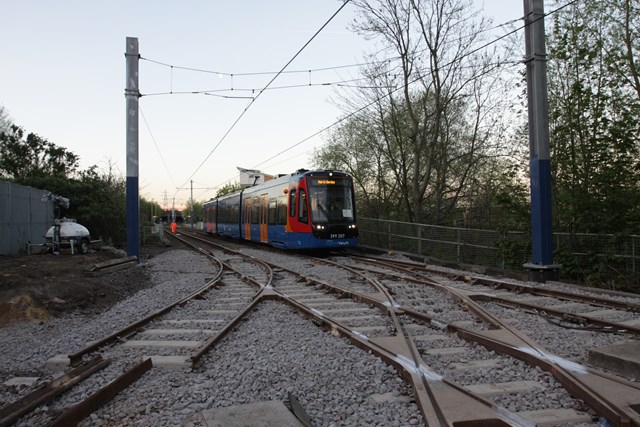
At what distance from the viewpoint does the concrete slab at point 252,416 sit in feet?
10.8

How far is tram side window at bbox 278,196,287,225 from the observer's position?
18781 millimetres

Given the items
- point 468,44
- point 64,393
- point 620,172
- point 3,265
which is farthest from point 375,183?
point 64,393

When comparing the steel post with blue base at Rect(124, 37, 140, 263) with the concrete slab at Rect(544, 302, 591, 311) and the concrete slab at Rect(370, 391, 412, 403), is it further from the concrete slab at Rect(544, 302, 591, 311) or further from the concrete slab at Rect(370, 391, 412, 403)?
the concrete slab at Rect(370, 391, 412, 403)

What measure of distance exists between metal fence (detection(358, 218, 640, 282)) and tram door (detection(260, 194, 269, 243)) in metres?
5.26

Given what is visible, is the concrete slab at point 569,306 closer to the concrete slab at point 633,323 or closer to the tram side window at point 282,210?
the concrete slab at point 633,323

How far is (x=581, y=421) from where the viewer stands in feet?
10.8

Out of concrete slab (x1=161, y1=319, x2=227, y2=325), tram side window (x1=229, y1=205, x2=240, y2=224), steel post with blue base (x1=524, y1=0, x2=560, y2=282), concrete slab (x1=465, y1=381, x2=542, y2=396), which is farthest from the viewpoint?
tram side window (x1=229, y1=205, x2=240, y2=224)

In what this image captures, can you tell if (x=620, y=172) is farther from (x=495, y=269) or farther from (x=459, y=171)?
(x=459, y=171)

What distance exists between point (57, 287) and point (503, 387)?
27.0 ft

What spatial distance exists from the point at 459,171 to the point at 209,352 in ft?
63.0

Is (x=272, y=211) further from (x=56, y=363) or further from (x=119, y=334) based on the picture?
(x=56, y=363)

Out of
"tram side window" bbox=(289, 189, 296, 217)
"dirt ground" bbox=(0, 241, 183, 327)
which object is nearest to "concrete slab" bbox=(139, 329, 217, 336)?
"dirt ground" bbox=(0, 241, 183, 327)

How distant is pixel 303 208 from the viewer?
17.4 m

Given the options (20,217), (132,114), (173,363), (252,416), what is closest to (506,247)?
(173,363)
